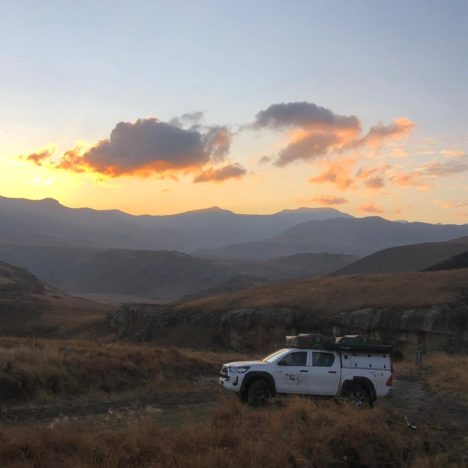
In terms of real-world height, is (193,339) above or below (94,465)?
below

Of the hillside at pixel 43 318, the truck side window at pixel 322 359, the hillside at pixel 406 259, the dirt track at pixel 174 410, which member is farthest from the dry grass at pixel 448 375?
the hillside at pixel 406 259

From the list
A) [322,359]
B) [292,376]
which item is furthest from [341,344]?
[292,376]

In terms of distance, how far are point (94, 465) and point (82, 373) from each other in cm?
1041

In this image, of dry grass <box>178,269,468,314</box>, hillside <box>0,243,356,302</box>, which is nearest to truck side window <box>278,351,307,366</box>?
dry grass <box>178,269,468,314</box>

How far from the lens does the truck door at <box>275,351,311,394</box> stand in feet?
53.1

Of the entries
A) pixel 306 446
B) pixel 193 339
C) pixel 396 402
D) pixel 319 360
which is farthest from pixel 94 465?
pixel 193 339

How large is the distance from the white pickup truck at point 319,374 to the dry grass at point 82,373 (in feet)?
15.0

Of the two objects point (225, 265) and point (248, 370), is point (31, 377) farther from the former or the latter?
point (225, 265)

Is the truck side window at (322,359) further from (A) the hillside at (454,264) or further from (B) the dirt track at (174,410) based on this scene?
(A) the hillside at (454,264)

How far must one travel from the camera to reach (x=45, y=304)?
204 ft

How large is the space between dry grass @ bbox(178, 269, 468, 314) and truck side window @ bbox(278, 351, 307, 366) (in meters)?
24.5

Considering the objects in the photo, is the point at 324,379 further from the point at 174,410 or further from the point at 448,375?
the point at 448,375

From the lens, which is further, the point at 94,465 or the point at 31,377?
the point at 31,377

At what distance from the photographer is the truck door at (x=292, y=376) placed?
16172 mm
